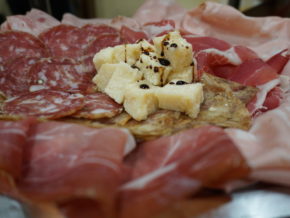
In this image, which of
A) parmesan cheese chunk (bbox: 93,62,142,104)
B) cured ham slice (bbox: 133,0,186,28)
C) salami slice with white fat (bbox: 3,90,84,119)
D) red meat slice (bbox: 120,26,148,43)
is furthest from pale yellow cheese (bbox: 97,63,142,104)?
cured ham slice (bbox: 133,0,186,28)

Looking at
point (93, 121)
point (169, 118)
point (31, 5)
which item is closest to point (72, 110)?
point (93, 121)

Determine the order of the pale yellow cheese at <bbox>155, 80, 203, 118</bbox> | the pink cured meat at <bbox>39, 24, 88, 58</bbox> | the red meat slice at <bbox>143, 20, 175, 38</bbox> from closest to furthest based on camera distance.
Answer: the pale yellow cheese at <bbox>155, 80, 203, 118</bbox>, the pink cured meat at <bbox>39, 24, 88, 58</bbox>, the red meat slice at <bbox>143, 20, 175, 38</bbox>

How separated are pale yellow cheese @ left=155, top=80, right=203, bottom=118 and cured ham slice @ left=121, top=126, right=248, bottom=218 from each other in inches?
6.3

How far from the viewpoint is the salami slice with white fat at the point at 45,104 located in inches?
38.9

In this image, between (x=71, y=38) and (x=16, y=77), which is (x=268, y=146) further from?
(x=71, y=38)

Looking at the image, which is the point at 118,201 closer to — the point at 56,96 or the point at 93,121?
the point at 93,121

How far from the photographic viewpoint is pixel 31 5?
219 centimetres

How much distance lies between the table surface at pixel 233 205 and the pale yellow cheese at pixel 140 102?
0.34 metres

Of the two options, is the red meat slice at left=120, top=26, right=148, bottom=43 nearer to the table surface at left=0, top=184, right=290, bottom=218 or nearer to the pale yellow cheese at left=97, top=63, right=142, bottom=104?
the pale yellow cheese at left=97, top=63, right=142, bottom=104

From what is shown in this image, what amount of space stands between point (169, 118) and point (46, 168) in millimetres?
415

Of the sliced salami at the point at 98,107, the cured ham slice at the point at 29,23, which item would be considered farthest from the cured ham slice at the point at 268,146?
the cured ham slice at the point at 29,23

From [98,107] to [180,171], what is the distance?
1.33 ft

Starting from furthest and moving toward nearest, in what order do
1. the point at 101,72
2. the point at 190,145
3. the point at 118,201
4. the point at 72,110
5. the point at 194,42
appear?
the point at 194,42 → the point at 101,72 → the point at 72,110 → the point at 190,145 → the point at 118,201

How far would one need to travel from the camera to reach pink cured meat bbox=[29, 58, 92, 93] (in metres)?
1.24
